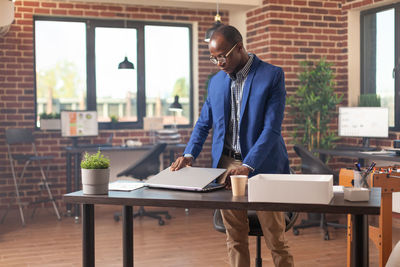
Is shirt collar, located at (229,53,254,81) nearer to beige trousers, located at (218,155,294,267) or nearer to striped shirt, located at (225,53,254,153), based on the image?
striped shirt, located at (225,53,254,153)

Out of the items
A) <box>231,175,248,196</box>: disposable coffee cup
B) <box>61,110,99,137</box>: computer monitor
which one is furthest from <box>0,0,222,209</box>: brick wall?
<box>231,175,248,196</box>: disposable coffee cup

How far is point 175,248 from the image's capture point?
4.86 m

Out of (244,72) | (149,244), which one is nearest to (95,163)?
(244,72)

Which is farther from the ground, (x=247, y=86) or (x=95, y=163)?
(x=247, y=86)

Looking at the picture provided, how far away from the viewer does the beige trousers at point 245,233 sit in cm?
282

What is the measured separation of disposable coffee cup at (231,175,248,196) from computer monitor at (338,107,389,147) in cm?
389

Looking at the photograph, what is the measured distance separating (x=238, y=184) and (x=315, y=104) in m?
4.12

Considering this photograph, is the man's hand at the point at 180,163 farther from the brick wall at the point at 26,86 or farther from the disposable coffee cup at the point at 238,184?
the brick wall at the point at 26,86

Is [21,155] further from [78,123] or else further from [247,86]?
[247,86]

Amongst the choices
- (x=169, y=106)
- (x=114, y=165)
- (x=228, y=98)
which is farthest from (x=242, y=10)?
(x=228, y=98)

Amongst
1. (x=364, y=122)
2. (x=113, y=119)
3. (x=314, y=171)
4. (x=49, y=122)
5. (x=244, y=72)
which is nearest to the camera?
(x=244, y=72)

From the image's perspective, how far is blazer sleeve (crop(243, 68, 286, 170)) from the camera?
265cm

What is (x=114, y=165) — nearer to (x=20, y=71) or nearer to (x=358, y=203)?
(x=20, y=71)

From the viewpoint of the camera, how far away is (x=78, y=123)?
21.7ft
